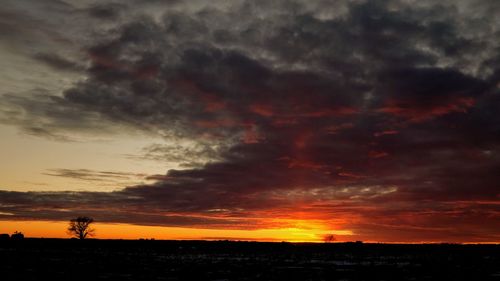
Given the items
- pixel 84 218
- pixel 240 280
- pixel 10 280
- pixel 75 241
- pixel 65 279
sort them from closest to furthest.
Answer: pixel 10 280, pixel 65 279, pixel 240 280, pixel 84 218, pixel 75 241

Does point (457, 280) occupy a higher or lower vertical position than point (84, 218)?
lower

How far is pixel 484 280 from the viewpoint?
4053cm

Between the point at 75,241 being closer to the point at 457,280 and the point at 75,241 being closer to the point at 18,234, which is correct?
the point at 18,234

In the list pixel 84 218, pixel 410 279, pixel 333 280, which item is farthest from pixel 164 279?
pixel 84 218

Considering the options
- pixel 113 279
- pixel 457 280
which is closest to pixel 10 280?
pixel 113 279

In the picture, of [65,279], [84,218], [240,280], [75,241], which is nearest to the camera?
[65,279]

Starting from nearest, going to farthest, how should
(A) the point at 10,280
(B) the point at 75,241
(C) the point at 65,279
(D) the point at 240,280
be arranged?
(A) the point at 10,280 → (C) the point at 65,279 → (D) the point at 240,280 → (B) the point at 75,241

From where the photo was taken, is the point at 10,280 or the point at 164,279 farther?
the point at 164,279

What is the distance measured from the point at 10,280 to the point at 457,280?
33615 millimetres

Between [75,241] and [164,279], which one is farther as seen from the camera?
[75,241]

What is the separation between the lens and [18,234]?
199 m

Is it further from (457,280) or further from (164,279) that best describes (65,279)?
(457,280)

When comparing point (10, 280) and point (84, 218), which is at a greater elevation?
point (84, 218)

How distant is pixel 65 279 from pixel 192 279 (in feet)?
31.5
